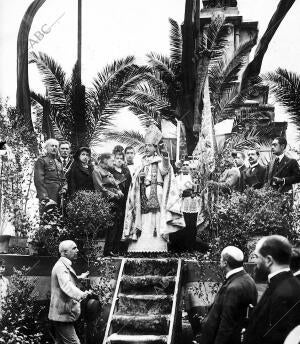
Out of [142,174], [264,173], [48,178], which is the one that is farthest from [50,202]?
[264,173]

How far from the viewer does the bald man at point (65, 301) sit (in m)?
7.67

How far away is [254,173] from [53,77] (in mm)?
4841

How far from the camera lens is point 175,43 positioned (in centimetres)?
1398

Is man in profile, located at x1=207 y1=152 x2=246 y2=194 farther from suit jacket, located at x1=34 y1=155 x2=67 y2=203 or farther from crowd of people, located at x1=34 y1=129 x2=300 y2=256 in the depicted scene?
suit jacket, located at x1=34 y1=155 x2=67 y2=203

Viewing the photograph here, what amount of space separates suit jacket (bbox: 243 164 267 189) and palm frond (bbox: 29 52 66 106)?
4.27 m

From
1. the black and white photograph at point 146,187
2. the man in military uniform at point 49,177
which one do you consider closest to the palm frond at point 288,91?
the black and white photograph at point 146,187

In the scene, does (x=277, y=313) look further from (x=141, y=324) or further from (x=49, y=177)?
(x=49, y=177)

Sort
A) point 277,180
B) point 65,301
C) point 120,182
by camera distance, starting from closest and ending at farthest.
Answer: point 65,301 → point 277,180 → point 120,182

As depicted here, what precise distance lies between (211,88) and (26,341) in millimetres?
7409

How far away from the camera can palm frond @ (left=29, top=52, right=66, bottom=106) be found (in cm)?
1256

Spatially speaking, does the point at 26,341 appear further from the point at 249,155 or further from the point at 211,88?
the point at 211,88

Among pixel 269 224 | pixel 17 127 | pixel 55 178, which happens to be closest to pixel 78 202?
pixel 55 178

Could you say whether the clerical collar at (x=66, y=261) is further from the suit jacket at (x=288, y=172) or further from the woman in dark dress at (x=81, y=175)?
the suit jacket at (x=288, y=172)

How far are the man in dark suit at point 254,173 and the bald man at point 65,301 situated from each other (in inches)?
150
